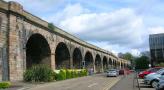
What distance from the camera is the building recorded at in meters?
128

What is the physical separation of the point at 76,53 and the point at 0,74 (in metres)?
40.3

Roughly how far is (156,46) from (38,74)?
95.5m

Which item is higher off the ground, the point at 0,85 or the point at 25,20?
the point at 25,20

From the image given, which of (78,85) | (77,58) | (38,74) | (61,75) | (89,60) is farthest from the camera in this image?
(89,60)

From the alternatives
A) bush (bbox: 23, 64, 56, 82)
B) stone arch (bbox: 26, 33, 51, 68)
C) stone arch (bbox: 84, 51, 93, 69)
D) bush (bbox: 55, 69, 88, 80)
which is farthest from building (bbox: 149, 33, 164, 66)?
bush (bbox: 23, 64, 56, 82)

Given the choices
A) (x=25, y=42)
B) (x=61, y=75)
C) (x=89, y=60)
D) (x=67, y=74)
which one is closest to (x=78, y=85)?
(x=25, y=42)

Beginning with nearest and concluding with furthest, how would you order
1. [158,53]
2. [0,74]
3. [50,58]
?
[0,74], [50,58], [158,53]

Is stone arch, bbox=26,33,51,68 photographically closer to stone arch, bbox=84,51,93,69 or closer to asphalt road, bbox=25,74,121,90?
asphalt road, bbox=25,74,121,90

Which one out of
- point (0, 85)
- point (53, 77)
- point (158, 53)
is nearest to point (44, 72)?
point (53, 77)

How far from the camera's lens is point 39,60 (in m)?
52.0

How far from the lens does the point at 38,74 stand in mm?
41969

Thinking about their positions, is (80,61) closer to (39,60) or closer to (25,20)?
(39,60)

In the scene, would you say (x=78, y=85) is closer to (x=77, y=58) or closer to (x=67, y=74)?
(x=67, y=74)

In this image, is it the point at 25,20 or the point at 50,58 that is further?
the point at 50,58
